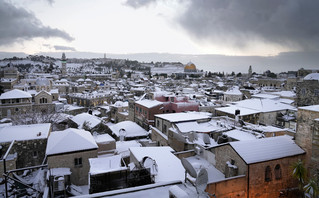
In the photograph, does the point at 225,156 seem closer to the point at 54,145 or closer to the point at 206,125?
the point at 206,125

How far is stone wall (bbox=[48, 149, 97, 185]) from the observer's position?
1423 cm

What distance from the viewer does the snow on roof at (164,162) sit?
11.1 meters

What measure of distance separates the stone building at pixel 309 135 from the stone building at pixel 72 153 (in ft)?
45.6

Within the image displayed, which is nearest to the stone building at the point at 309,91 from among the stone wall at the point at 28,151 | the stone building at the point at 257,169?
the stone building at the point at 257,169

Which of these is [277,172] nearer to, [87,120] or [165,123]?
[165,123]

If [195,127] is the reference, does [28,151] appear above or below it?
below

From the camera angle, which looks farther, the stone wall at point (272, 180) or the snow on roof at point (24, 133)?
the snow on roof at point (24, 133)

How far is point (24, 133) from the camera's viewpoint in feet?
58.7

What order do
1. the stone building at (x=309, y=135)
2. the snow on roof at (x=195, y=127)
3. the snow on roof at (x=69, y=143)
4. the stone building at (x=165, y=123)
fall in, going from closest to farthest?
the stone building at (x=309, y=135)
the snow on roof at (x=69, y=143)
the snow on roof at (x=195, y=127)
the stone building at (x=165, y=123)

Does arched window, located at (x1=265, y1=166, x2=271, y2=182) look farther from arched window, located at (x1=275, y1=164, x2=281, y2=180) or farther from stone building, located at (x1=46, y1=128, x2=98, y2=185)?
stone building, located at (x1=46, y1=128, x2=98, y2=185)

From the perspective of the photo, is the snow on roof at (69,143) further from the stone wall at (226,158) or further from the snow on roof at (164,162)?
the stone wall at (226,158)

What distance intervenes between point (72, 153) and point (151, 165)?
6703 millimetres

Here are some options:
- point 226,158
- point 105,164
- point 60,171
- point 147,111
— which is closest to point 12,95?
point 147,111

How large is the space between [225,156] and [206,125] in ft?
23.9
